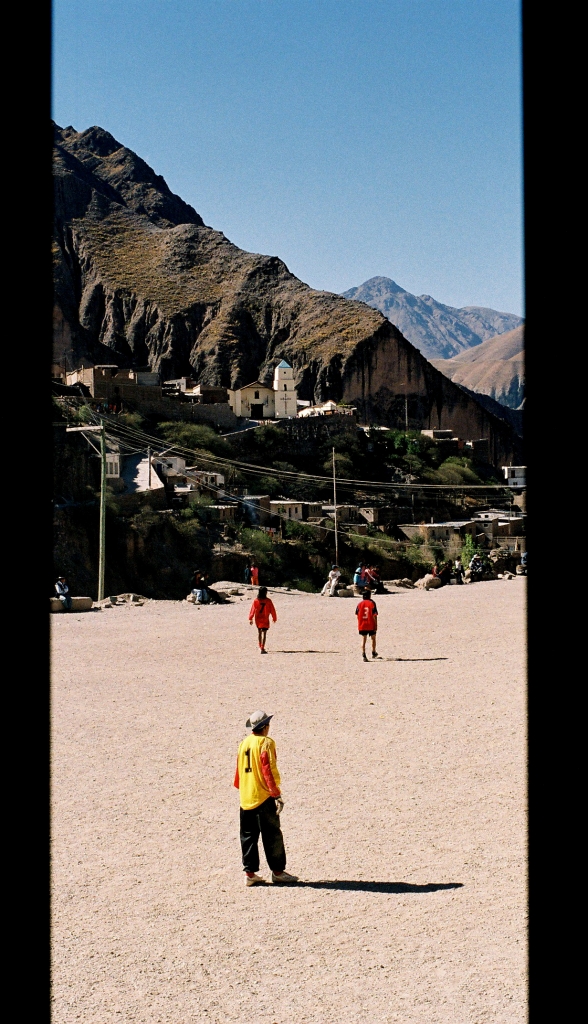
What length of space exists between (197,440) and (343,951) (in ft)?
152

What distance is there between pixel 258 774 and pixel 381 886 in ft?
3.31

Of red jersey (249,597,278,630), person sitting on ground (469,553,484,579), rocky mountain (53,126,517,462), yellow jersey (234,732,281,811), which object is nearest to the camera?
yellow jersey (234,732,281,811)

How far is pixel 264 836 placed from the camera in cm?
642

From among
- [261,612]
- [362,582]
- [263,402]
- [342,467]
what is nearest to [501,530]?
[342,467]

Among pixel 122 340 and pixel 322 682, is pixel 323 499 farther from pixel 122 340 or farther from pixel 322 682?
pixel 122 340

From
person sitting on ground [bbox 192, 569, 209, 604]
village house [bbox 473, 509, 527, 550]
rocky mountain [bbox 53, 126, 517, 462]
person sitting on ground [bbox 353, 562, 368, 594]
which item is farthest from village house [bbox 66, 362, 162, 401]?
person sitting on ground [bbox 192, 569, 209, 604]

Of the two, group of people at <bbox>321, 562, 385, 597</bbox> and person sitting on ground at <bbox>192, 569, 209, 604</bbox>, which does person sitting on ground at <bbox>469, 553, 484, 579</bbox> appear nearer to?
group of people at <bbox>321, 562, 385, 597</bbox>

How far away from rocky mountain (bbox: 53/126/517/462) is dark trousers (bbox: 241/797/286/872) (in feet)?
251

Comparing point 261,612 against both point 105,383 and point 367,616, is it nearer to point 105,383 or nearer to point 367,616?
point 367,616

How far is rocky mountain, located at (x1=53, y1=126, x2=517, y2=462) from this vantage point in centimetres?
8906

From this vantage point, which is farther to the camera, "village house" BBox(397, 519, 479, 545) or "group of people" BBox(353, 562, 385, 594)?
"village house" BBox(397, 519, 479, 545)

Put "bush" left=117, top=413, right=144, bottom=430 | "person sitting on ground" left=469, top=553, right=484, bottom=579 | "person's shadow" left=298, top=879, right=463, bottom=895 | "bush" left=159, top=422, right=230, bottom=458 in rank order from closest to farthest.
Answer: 1. "person's shadow" left=298, top=879, right=463, bottom=895
2. "person sitting on ground" left=469, top=553, right=484, bottom=579
3. "bush" left=117, top=413, right=144, bottom=430
4. "bush" left=159, top=422, right=230, bottom=458

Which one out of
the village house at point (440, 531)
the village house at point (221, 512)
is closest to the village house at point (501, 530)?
the village house at point (440, 531)
